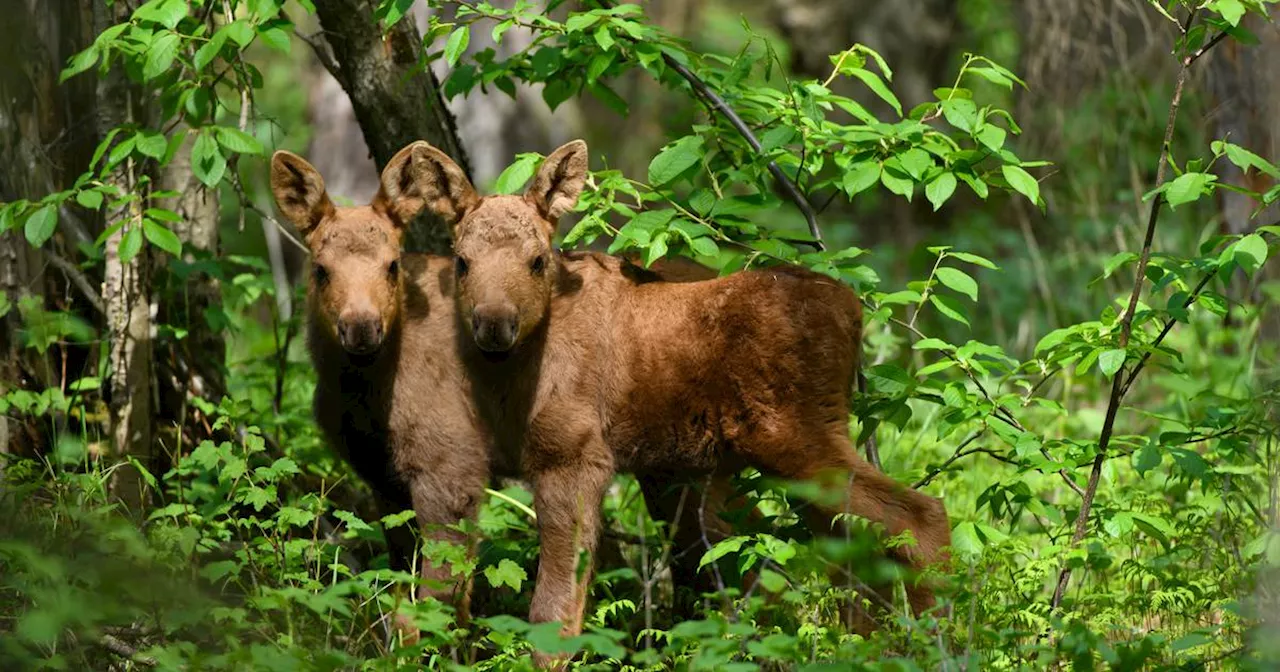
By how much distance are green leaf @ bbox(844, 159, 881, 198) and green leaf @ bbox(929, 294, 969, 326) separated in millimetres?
664

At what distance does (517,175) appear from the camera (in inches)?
249

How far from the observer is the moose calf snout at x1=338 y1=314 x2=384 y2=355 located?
6.11 m

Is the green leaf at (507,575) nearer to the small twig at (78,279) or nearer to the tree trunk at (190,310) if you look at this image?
the tree trunk at (190,310)

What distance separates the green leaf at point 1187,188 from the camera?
5473 millimetres

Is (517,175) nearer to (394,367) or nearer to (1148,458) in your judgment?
(394,367)

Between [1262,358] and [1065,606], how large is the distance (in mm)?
4283

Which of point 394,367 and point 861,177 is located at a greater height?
point 861,177

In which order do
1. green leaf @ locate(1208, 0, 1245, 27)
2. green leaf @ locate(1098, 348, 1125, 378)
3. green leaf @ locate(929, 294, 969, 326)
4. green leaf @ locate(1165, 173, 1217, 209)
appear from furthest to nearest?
green leaf @ locate(929, 294, 969, 326)
green leaf @ locate(1098, 348, 1125, 378)
green leaf @ locate(1165, 173, 1217, 209)
green leaf @ locate(1208, 0, 1245, 27)

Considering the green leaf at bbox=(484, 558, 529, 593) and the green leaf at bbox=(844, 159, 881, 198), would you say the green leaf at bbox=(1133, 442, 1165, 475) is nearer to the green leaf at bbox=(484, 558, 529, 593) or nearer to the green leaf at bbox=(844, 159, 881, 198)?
the green leaf at bbox=(844, 159, 881, 198)

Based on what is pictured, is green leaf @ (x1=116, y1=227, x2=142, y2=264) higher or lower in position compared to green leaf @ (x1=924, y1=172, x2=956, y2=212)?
lower

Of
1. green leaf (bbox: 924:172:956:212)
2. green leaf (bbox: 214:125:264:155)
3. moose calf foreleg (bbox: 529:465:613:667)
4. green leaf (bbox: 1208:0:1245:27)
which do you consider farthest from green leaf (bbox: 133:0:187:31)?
green leaf (bbox: 1208:0:1245:27)

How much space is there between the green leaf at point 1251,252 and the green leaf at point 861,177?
A: 147cm

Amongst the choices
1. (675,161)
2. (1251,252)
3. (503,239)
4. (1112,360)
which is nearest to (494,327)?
(503,239)

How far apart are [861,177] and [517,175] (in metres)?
1.56
